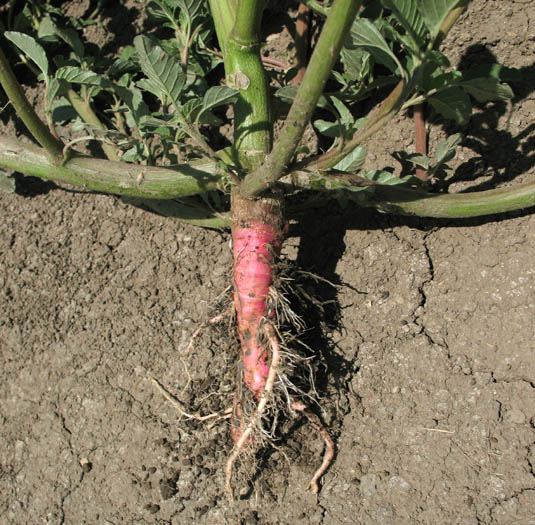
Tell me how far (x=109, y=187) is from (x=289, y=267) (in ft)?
1.47

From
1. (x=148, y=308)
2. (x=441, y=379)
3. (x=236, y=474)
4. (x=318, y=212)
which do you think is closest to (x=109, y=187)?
(x=148, y=308)

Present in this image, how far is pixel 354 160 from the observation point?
48.2 inches

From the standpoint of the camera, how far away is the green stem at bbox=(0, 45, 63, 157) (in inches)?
39.9

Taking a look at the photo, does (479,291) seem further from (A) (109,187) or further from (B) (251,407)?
(A) (109,187)

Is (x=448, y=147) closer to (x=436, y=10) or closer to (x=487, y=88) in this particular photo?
(x=487, y=88)

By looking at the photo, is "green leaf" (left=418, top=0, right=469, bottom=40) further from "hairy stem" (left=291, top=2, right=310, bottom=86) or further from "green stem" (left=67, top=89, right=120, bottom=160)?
"green stem" (left=67, top=89, right=120, bottom=160)

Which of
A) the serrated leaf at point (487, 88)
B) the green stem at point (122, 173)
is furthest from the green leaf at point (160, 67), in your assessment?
the serrated leaf at point (487, 88)

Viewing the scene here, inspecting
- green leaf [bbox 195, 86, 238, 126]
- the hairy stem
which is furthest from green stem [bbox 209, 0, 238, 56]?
the hairy stem

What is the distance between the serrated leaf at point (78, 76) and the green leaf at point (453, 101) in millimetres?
705

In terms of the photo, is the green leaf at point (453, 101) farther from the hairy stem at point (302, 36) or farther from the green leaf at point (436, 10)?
the hairy stem at point (302, 36)

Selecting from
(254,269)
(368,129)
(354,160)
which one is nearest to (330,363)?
(254,269)

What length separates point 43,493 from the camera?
1.50 m

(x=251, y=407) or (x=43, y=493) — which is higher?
(x=251, y=407)

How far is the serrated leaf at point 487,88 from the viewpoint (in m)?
1.04
